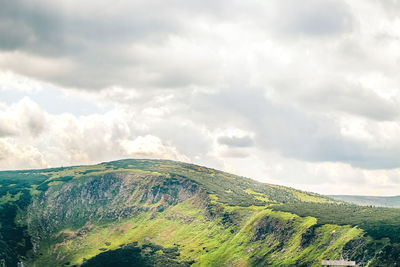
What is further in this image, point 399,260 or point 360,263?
point 360,263

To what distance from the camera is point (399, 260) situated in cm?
16788

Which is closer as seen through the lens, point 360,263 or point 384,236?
point 360,263

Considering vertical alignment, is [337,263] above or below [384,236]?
→ below

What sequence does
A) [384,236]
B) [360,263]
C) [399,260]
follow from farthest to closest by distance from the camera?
[384,236], [360,263], [399,260]

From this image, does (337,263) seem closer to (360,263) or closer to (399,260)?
(360,263)

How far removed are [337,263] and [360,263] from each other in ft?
40.4

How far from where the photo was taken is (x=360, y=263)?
7283 inches

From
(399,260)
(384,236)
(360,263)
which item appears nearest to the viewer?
(399,260)

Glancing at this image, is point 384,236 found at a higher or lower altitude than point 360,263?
higher

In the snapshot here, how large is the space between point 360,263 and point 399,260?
73.7 ft

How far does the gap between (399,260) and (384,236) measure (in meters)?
30.7

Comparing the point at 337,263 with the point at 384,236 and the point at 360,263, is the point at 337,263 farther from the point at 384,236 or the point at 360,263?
the point at 384,236

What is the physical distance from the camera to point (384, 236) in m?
197

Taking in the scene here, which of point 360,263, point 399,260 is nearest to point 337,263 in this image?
point 360,263
